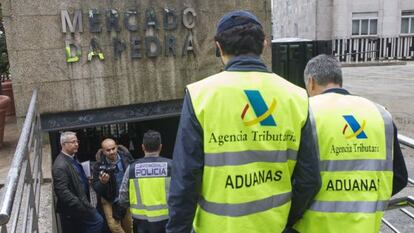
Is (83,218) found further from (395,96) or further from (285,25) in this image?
(285,25)

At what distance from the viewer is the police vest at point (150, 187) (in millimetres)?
4426

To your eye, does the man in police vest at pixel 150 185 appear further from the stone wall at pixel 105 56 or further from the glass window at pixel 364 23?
the glass window at pixel 364 23

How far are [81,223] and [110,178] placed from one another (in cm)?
67

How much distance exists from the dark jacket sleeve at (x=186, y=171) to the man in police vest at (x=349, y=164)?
2.36 feet

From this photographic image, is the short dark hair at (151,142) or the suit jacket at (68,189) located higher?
the short dark hair at (151,142)

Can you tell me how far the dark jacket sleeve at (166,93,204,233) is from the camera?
6.93 feet

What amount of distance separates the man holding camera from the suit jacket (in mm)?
549

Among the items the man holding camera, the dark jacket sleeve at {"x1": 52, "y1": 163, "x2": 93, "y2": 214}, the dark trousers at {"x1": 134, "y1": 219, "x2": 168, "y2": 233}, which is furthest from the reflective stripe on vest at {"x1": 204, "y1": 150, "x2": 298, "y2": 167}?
the man holding camera

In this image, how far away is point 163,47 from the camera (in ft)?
25.0

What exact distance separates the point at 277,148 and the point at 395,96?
1439cm

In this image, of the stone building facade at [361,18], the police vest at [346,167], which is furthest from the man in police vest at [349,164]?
the stone building facade at [361,18]

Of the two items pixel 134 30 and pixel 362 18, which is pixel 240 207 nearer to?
pixel 134 30

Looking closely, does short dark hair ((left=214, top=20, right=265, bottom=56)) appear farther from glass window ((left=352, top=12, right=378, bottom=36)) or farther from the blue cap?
glass window ((left=352, top=12, right=378, bottom=36))

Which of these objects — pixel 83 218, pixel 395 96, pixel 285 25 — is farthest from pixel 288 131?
pixel 285 25
